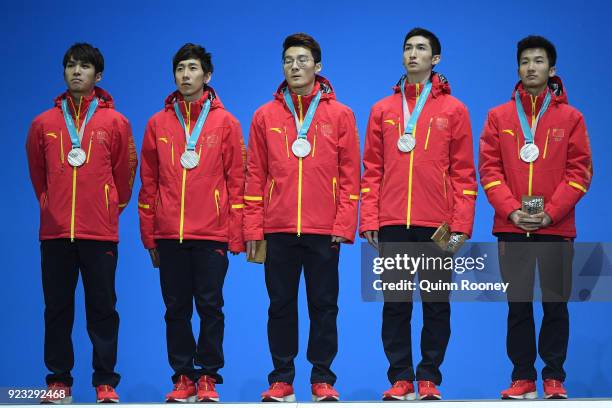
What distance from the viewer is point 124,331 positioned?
641cm

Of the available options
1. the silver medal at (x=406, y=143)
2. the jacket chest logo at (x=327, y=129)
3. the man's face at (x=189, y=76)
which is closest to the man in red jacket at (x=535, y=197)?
the silver medal at (x=406, y=143)

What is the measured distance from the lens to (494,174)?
4.78 metres

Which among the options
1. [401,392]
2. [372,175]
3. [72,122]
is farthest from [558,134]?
[72,122]

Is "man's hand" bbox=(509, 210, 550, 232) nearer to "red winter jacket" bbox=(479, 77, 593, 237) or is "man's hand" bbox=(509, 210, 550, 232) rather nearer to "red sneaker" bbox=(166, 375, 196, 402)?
"red winter jacket" bbox=(479, 77, 593, 237)

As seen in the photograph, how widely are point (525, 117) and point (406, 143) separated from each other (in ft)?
2.18

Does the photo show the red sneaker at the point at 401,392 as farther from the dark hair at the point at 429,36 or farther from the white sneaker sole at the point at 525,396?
the dark hair at the point at 429,36

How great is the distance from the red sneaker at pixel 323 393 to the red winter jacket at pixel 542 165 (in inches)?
46.4

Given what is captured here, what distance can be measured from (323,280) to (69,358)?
1373mm

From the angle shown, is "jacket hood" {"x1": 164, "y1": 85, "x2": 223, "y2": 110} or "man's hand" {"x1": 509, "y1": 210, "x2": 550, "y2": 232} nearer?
"man's hand" {"x1": 509, "y1": 210, "x2": 550, "y2": 232}

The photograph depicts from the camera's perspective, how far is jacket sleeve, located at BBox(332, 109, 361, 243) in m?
4.66

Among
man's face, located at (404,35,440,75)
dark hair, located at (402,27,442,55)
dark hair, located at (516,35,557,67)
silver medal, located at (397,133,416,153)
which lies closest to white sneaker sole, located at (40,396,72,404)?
silver medal, located at (397,133,416,153)

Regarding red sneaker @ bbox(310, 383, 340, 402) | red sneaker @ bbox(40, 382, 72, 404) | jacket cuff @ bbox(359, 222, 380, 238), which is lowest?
red sneaker @ bbox(40, 382, 72, 404)

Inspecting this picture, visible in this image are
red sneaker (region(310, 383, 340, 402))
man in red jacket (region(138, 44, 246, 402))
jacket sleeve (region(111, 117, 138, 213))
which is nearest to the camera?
red sneaker (region(310, 383, 340, 402))

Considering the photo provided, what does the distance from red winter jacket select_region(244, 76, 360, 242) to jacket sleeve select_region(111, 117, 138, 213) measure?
0.67 metres
